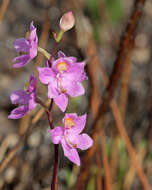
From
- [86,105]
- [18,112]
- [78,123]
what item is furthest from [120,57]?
[86,105]

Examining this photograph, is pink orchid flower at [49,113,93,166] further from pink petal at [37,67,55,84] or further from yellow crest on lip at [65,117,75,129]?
pink petal at [37,67,55,84]

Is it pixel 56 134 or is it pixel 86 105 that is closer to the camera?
Result: pixel 56 134

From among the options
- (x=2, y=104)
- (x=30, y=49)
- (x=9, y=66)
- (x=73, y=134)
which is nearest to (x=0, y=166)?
(x=73, y=134)

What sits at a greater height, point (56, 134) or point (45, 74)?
point (45, 74)

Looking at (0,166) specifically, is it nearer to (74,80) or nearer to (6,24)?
(74,80)

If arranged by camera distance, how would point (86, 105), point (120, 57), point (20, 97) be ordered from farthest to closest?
1. point (86, 105)
2. point (120, 57)
3. point (20, 97)

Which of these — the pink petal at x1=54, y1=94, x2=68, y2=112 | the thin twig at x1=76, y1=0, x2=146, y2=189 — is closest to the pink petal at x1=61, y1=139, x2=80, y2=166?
the pink petal at x1=54, y1=94, x2=68, y2=112

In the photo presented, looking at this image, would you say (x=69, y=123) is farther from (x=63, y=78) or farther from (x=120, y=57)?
(x=120, y=57)
